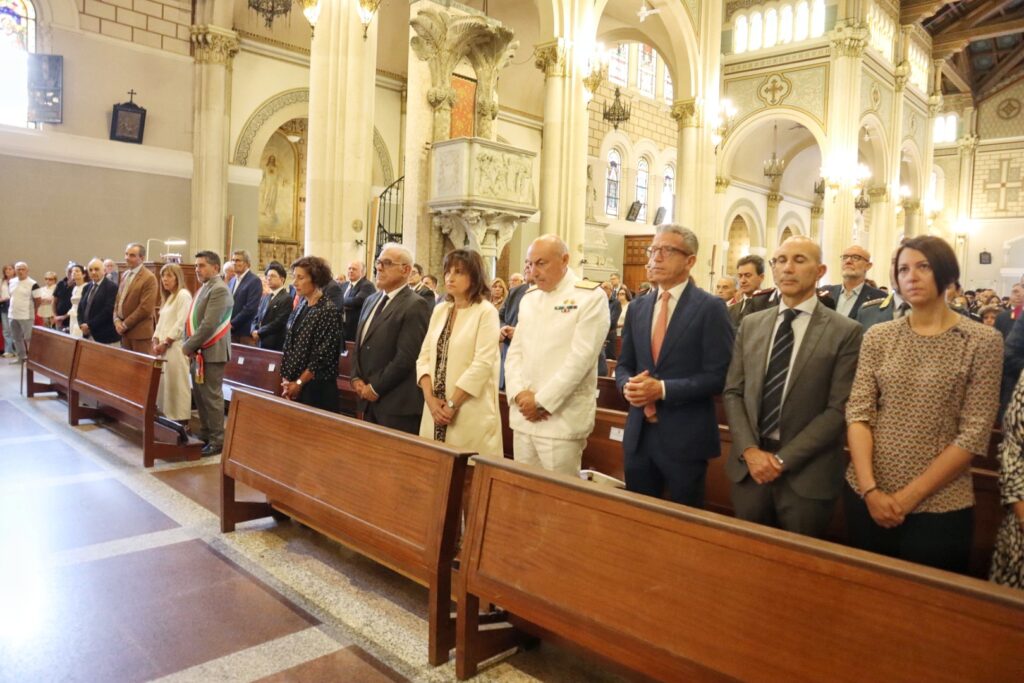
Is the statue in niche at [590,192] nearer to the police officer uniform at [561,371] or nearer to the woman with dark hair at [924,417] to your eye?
the police officer uniform at [561,371]

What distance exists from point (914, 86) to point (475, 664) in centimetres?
2356

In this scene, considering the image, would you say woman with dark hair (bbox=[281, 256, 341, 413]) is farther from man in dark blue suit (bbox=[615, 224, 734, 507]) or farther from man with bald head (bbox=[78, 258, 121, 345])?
man with bald head (bbox=[78, 258, 121, 345])

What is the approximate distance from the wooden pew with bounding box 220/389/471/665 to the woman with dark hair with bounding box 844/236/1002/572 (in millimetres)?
1341

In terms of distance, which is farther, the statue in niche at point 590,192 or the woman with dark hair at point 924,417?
the statue in niche at point 590,192

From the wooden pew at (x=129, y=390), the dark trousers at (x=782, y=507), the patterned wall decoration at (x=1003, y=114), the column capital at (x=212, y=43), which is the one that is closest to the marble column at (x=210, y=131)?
the column capital at (x=212, y=43)

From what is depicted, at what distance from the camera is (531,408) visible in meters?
2.93

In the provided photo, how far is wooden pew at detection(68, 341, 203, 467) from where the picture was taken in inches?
191

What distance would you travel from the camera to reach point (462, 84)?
397 inches

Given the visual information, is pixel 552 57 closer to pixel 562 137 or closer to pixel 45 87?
pixel 562 137

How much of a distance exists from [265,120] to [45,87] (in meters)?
3.68

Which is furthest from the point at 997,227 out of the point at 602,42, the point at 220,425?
the point at 220,425

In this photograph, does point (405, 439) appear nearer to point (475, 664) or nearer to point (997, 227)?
point (475, 664)

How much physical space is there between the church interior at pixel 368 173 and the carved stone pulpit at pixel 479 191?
0.13ft

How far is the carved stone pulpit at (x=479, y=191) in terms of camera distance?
30.3 ft
